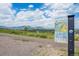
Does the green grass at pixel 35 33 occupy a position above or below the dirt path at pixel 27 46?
above

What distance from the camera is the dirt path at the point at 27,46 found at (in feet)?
4.50

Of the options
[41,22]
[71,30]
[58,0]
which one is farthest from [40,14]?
[71,30]

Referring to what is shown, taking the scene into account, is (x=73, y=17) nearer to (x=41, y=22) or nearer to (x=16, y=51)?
(x=41, y=22)

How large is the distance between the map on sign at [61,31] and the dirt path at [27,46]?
5 cm

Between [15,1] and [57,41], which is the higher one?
[15,1]

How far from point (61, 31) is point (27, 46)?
1.05 feet

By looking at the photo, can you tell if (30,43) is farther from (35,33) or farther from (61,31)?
(61,31)

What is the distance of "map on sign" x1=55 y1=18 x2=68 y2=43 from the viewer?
1.38 m

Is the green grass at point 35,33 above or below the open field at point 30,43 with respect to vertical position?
above

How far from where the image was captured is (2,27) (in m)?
1.37

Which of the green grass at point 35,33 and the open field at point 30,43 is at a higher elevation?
the green grass at point 35,33

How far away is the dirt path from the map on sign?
48 mm

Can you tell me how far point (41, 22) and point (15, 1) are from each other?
0.29m

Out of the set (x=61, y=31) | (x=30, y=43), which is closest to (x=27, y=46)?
(x=30, y=43)
